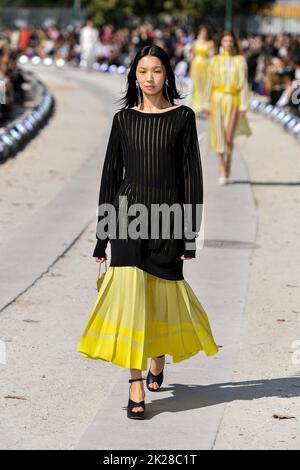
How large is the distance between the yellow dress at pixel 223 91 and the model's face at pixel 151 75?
9.27 m

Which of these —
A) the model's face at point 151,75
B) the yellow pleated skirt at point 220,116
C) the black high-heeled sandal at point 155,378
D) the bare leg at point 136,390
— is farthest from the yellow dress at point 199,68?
the bare leg at point 136,390

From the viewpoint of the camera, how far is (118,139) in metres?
7.10

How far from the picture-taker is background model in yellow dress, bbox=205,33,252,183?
16.3 meters

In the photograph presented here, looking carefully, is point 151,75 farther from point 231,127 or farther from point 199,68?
point 199,68

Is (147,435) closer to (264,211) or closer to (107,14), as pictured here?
(264,211)

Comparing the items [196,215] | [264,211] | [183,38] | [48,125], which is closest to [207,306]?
[196,215]

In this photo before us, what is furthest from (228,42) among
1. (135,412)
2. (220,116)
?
(135,412)

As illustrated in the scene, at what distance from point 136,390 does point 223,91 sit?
9906mm

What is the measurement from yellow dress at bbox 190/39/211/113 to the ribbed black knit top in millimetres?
18103

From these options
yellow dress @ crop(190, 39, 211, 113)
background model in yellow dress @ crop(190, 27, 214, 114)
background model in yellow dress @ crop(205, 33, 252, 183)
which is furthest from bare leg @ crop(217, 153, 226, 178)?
background model in yellow dress @ crop(190, 27, 214, 114)

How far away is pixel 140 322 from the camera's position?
22.8ft

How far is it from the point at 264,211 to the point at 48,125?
12.3m

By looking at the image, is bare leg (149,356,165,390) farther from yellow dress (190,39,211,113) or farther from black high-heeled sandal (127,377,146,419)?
yellow dress (190,39,211,113)

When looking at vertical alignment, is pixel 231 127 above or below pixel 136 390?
above
